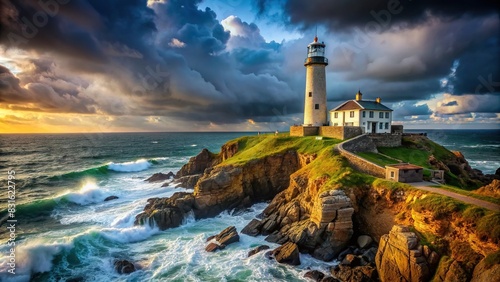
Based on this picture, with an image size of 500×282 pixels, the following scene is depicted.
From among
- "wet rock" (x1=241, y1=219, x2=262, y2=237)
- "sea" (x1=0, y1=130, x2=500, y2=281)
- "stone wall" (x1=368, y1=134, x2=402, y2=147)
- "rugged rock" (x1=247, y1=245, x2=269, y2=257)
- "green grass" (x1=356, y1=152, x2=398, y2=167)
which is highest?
"stone wall" (x1=368, y1=134, x2=402, y2=147)

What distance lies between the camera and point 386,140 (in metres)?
35.2

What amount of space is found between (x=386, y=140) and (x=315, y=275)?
24147 millimetres

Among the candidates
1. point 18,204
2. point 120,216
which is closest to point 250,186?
point 120,216

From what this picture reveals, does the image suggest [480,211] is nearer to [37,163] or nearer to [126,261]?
[126,261]

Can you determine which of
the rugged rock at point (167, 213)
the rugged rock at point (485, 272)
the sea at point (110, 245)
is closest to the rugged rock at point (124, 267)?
the sea at point (110, 245)

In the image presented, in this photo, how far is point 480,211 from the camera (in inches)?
592

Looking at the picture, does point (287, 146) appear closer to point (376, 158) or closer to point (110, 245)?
point (376, 158)

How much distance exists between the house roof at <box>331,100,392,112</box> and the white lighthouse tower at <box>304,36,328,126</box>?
8.40 ft

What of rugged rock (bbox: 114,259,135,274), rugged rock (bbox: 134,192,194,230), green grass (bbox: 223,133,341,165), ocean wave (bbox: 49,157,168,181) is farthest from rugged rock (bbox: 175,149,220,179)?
rugged rock (bbox: 114,259,135,274)

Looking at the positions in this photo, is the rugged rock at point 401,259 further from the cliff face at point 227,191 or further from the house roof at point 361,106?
the house roof at point 361,106

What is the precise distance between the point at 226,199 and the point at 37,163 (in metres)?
64.4

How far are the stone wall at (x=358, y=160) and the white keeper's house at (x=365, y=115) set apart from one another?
5293 millimetres

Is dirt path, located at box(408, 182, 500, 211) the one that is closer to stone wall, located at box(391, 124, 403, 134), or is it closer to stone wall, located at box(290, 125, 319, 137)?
stone wall, located at box(290, 125, 319, 137)

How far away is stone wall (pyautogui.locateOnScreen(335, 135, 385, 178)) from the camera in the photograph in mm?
24541
